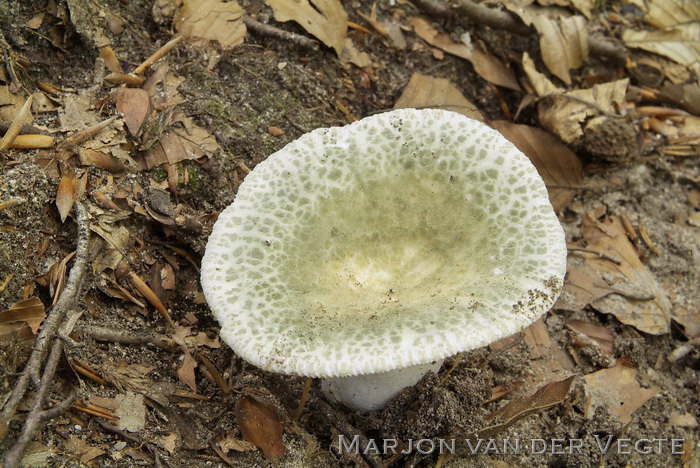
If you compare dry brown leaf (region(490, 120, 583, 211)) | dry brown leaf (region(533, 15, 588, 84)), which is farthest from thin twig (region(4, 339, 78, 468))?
dry brown leaf (region(533, 15, 588, 84))

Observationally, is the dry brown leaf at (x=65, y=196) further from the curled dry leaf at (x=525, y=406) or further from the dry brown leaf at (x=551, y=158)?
the dry brown leaf at (x=551, y=158)

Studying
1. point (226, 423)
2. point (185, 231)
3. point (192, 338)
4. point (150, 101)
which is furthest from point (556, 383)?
point (150, 101)

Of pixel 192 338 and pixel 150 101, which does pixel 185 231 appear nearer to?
pixel 192 338

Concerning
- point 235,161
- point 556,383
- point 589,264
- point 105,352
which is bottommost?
point 589,264

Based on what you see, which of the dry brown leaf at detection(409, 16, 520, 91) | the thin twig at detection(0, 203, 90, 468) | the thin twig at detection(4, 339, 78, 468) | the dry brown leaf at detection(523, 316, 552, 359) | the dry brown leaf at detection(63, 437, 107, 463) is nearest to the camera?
the thin twig at detection(4, 339, 78, 468)

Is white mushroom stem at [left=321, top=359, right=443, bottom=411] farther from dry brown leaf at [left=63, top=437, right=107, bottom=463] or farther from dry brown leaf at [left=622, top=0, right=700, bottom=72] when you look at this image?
dry brown leaf at [left=622, top=0, right=700, bottom=72]

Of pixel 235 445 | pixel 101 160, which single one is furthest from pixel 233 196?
pixel 235 445
